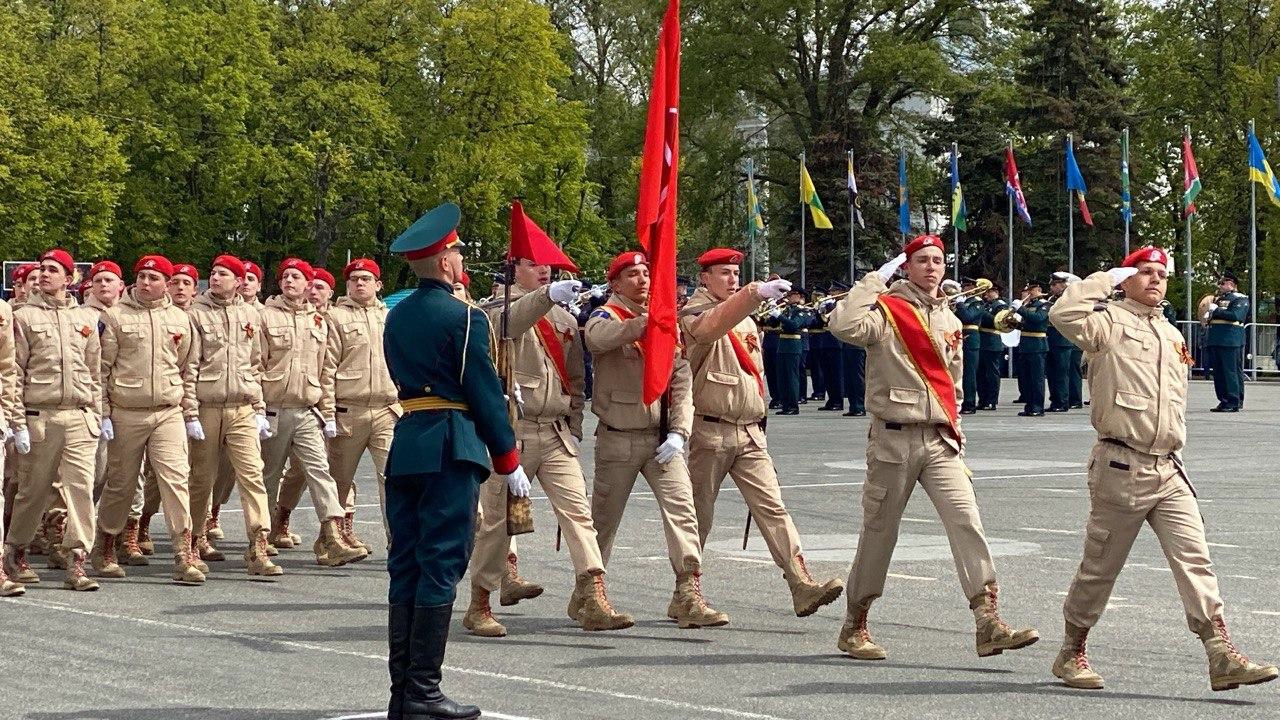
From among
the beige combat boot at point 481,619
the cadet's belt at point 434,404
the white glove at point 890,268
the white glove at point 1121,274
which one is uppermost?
the white glove at point 890,268

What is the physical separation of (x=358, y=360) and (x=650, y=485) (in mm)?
3772

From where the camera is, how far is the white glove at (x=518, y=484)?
9.08m

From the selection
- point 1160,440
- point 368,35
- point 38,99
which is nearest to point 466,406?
point 1160,440

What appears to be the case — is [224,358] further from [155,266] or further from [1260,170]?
[1260,170]

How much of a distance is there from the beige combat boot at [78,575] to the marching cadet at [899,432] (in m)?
4.96

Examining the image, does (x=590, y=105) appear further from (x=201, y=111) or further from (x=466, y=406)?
(x=466, y=406)

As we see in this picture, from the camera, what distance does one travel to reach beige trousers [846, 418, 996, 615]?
381 inches

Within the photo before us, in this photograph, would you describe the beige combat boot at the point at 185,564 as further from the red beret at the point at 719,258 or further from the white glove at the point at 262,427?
the red beret at the point at 719,258

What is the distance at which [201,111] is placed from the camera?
2228 inches

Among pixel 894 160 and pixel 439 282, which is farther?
pixel 894 160

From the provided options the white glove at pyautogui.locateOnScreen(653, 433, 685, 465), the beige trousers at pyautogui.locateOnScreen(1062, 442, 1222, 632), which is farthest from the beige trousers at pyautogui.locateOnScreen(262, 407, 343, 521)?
the beige trousers at pyautogui.locateOnScreen(1062, 442, 1222, 632)

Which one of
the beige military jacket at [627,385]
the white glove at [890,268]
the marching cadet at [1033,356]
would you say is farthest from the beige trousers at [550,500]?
the marching cadet at [1033,356]

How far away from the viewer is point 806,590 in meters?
10.6

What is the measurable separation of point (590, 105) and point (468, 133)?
9258mm
